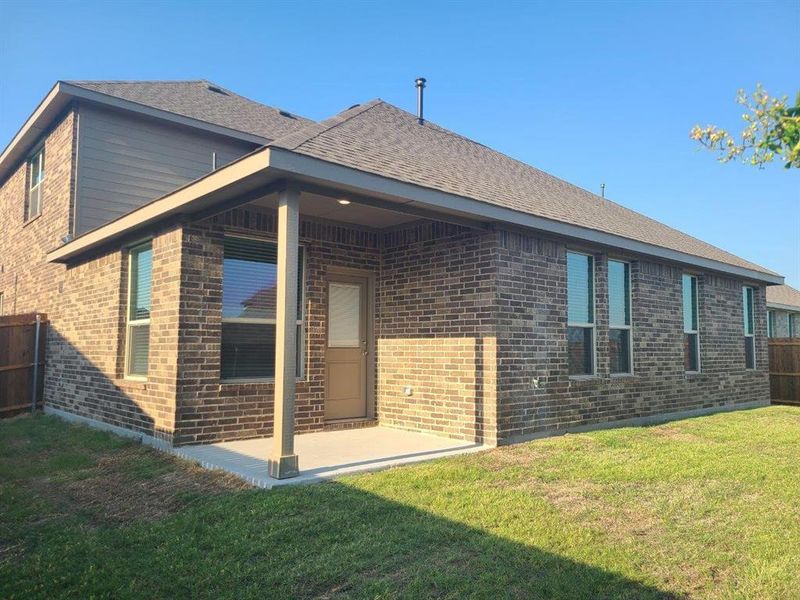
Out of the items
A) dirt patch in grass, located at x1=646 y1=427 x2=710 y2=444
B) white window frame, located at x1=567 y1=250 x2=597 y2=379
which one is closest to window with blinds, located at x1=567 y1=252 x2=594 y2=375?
white window frame, located at x1=567 y1=250 x2=597 y2=379

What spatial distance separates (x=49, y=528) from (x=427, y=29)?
10725 millimetres

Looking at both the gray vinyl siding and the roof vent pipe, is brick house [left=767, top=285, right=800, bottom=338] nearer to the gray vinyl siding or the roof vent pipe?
the roof vent pipe

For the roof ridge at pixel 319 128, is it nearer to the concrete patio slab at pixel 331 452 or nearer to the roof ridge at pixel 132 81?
the concrete patio slab at pixel 331 452

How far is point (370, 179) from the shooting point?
6.11m

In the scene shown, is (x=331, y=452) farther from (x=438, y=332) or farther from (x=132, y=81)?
(x=132, y=81)

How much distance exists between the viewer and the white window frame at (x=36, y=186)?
12172 millimetres

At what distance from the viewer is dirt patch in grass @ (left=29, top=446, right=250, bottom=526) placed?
4.92 m

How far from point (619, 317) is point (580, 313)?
1082 mm

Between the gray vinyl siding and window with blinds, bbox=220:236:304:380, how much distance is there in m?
4.19

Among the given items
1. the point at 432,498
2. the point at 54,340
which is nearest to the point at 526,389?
the point at 432,498

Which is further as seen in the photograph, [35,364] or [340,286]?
[35,364]

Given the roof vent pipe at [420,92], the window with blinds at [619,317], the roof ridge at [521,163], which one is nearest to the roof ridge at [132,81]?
the roof ridge at [521,163]

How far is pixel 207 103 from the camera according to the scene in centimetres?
1304

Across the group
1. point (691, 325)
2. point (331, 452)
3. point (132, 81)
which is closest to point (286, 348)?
point (331, 452)
